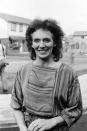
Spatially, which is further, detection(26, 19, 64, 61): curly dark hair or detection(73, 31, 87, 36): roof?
detection(73, 31, 87, 36): roof

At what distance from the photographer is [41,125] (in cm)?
157

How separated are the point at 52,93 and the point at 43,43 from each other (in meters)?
0.31

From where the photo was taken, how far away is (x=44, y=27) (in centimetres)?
171

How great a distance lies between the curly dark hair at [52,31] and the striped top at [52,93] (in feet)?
0.58

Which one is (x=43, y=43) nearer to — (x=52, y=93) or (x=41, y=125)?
(x=52, y=93)

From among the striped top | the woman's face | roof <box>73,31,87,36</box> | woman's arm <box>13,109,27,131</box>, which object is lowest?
roof <box>73,31,87,36</box>

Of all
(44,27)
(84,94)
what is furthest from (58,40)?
(84,94)

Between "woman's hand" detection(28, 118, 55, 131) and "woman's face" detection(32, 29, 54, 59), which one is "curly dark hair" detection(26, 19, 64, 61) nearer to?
"woman's face" detection(32, 29, 54, 59)

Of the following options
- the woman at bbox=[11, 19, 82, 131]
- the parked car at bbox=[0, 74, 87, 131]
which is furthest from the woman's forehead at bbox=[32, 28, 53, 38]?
Answer: the parked car at bbox=[0, 74, 87, 131]

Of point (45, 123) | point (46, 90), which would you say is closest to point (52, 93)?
point (46, 90)

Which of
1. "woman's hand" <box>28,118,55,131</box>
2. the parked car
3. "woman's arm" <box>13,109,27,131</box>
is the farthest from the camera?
the parked car

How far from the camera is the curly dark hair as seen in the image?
1.71 meters

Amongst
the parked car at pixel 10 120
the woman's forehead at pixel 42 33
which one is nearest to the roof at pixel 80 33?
the parked car at pixel 10 120

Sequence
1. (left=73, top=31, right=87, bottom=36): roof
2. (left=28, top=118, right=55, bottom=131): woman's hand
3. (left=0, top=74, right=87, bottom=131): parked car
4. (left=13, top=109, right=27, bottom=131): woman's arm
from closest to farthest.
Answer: (left=28, top=118, right=55, bottom=131): woman's hand < (left=13, top=109, right=27, bottom=131): woman's arm < (left=0, top=74, right=87, bottom=131): parked car < (left=73, top=31, right=87, bottom=36): roof
